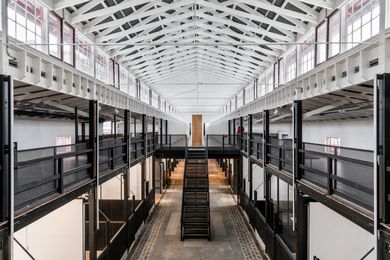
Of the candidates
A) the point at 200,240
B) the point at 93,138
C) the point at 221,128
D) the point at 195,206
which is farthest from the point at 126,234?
the point at 221,128

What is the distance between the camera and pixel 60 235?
809cm

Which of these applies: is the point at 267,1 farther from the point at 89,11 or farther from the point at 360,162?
the point at 360,162

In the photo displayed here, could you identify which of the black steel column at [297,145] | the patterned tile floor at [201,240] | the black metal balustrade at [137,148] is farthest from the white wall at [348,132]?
the black metal balustrade at [137,148]

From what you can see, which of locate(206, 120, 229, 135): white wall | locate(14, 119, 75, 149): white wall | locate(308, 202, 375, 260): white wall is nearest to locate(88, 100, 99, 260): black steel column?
locate(308, 202, 375, 260): white wall

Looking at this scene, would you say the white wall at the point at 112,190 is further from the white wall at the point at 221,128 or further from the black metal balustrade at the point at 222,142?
the white wall at the point at 221,128

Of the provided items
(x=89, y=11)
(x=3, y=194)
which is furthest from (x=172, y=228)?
(x=3, y=194)

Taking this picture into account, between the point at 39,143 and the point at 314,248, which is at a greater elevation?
the point at 39,143

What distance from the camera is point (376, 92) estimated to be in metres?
3.73

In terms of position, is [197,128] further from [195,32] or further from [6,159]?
[6,159]

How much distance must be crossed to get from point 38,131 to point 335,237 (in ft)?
38.5

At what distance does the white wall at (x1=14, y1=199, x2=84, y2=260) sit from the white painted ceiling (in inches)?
179

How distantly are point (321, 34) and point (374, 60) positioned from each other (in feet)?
18.6

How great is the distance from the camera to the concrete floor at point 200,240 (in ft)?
35.1

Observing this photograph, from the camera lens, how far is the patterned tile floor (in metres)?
10.7
